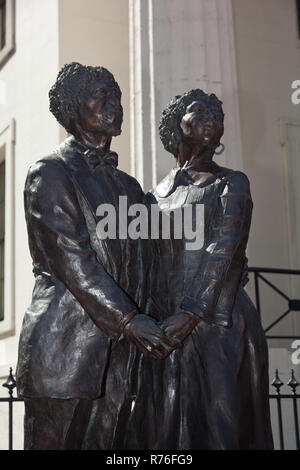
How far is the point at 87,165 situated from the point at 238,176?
0.65 meters

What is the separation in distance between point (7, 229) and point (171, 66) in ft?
13.2

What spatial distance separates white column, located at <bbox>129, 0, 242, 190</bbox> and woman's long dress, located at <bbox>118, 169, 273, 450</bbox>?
4.23 metres

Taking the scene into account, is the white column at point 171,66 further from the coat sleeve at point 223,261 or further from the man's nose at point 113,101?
the coat sleeve at point 223,261

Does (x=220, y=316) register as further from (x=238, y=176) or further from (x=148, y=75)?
(x=148, y=75)

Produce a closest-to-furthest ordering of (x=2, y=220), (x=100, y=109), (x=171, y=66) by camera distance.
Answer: (x=100, y=109), (x=171, y=66), (x=2, y=220)

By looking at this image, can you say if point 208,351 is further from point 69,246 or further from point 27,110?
point 27,110

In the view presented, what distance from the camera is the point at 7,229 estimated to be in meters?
10.8

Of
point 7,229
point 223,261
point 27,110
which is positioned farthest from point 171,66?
point 223,261

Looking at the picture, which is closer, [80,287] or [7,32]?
[80,287]

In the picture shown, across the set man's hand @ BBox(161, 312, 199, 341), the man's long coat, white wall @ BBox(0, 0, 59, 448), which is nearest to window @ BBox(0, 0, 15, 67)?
white wall @ BBox(0, 0, 59, 448)

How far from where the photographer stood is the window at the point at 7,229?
10391mm

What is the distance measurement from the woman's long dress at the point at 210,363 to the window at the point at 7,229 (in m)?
7.25

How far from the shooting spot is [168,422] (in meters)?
3.18

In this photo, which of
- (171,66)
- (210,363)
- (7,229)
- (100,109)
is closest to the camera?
(210,363)
